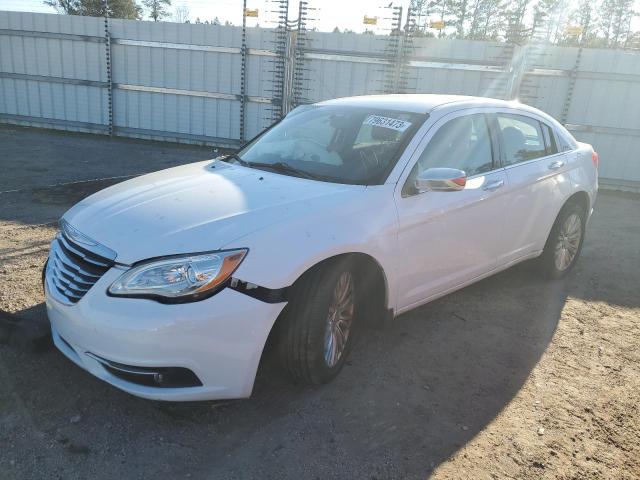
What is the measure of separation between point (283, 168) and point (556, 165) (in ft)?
8.42

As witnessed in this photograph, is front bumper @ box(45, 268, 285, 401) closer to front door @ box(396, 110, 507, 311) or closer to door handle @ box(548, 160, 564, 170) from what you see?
front door @ box(396, 110, 507, 311)

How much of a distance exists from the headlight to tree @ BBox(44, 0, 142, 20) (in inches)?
1286

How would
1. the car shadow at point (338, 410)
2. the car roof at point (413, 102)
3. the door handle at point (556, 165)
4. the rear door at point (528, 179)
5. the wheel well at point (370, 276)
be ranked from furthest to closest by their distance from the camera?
the door handle at point (556, 165) → the rear door at point (528, 179) → the car roof at point (413, 102) → the wheel well at point (370, 276) → the car shadow at point (338, 410)

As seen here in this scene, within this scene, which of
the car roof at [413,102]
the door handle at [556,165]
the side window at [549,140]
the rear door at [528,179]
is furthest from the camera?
the side window at [549,140]

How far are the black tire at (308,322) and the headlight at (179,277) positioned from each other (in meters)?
0.40

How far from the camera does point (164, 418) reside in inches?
110

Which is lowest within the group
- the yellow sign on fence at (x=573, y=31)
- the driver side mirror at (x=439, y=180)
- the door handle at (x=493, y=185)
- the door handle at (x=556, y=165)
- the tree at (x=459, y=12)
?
the door handle at (x=493, y=185)

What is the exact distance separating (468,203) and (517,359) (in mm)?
1113

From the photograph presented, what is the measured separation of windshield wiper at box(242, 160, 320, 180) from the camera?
136 inches

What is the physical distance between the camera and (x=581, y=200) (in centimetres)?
514

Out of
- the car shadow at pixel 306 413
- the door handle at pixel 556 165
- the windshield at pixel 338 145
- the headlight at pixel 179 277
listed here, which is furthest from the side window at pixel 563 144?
the headlight at pixel 179 277

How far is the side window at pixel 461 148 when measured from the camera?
140 inches

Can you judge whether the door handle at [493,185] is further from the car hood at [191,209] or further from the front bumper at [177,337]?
the front bumper at [177,337]

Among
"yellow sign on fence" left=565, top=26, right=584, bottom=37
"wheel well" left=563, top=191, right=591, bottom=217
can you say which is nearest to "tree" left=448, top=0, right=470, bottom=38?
"yellow sign on fence" left=565, top=26, right=584, bottom=37
